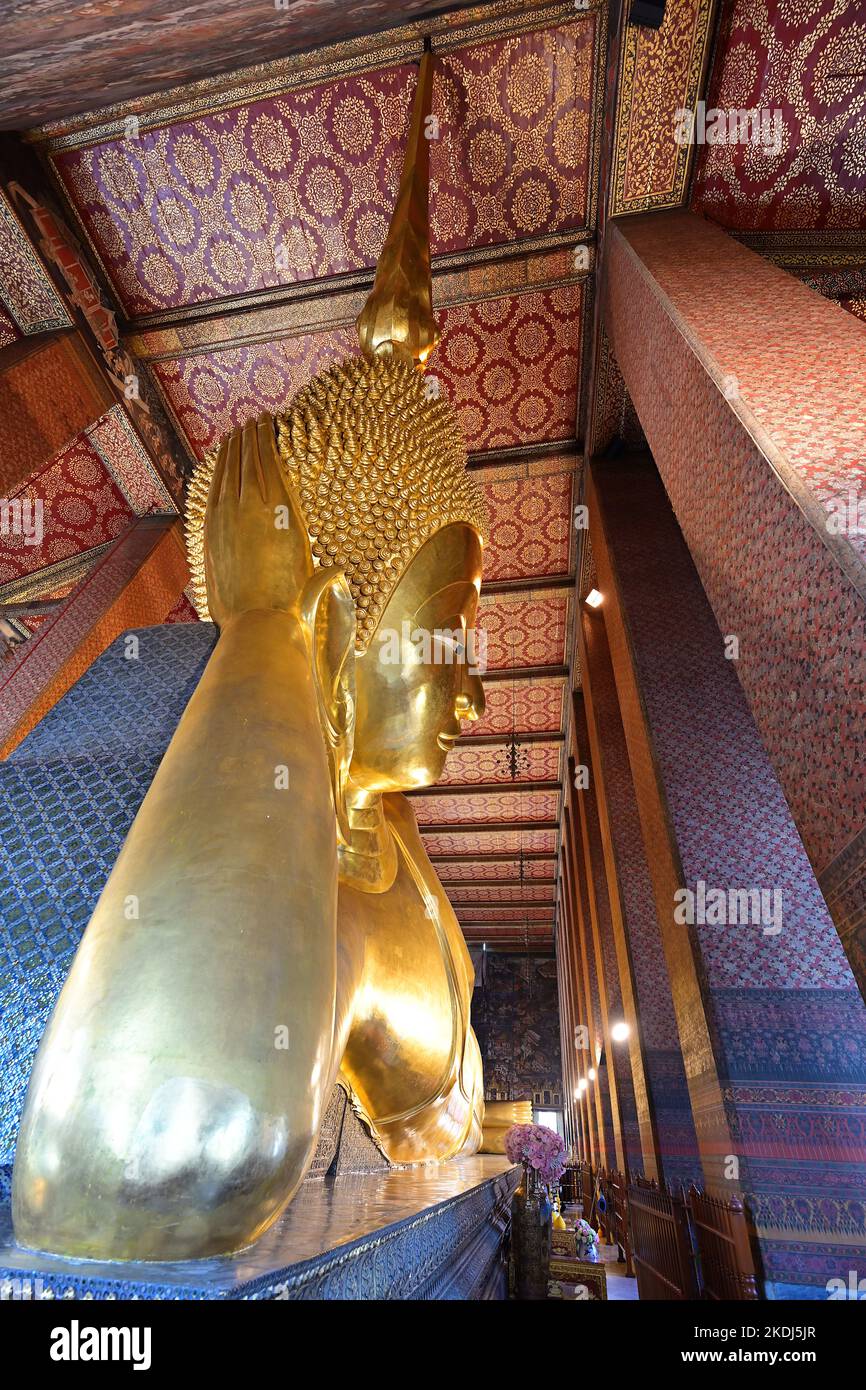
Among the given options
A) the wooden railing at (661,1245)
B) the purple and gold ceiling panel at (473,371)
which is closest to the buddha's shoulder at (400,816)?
the wooden railing at (661,1245)

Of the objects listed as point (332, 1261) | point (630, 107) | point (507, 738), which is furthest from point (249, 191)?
point (507, 738)

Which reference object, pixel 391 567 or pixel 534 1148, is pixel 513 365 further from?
pixel 534 1148

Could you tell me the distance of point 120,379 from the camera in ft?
14.2

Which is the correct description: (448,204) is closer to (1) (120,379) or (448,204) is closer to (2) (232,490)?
(1) (120,379)

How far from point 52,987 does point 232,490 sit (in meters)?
0.75

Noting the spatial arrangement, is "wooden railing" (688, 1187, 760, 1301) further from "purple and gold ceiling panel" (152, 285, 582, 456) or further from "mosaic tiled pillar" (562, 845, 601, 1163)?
"mosaic tiled pillar" (562, 845, 601, 1163)

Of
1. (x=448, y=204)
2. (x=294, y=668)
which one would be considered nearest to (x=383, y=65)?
(x=448, y=204)

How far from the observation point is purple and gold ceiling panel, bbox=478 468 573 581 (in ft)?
16.5

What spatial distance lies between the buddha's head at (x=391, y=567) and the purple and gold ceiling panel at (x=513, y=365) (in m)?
3.00

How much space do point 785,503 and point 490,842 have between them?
855 cm

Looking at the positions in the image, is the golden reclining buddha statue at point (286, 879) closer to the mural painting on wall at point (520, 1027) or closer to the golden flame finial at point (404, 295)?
the golden flame finial at point (404, 295)

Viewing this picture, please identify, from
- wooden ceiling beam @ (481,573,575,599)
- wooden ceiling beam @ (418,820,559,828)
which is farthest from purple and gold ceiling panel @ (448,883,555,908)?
wooden ceiling beam @ (481,573,575,599)

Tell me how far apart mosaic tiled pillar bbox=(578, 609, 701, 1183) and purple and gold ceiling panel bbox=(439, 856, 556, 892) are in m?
5.21

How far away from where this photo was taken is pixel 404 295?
1.94 meters
